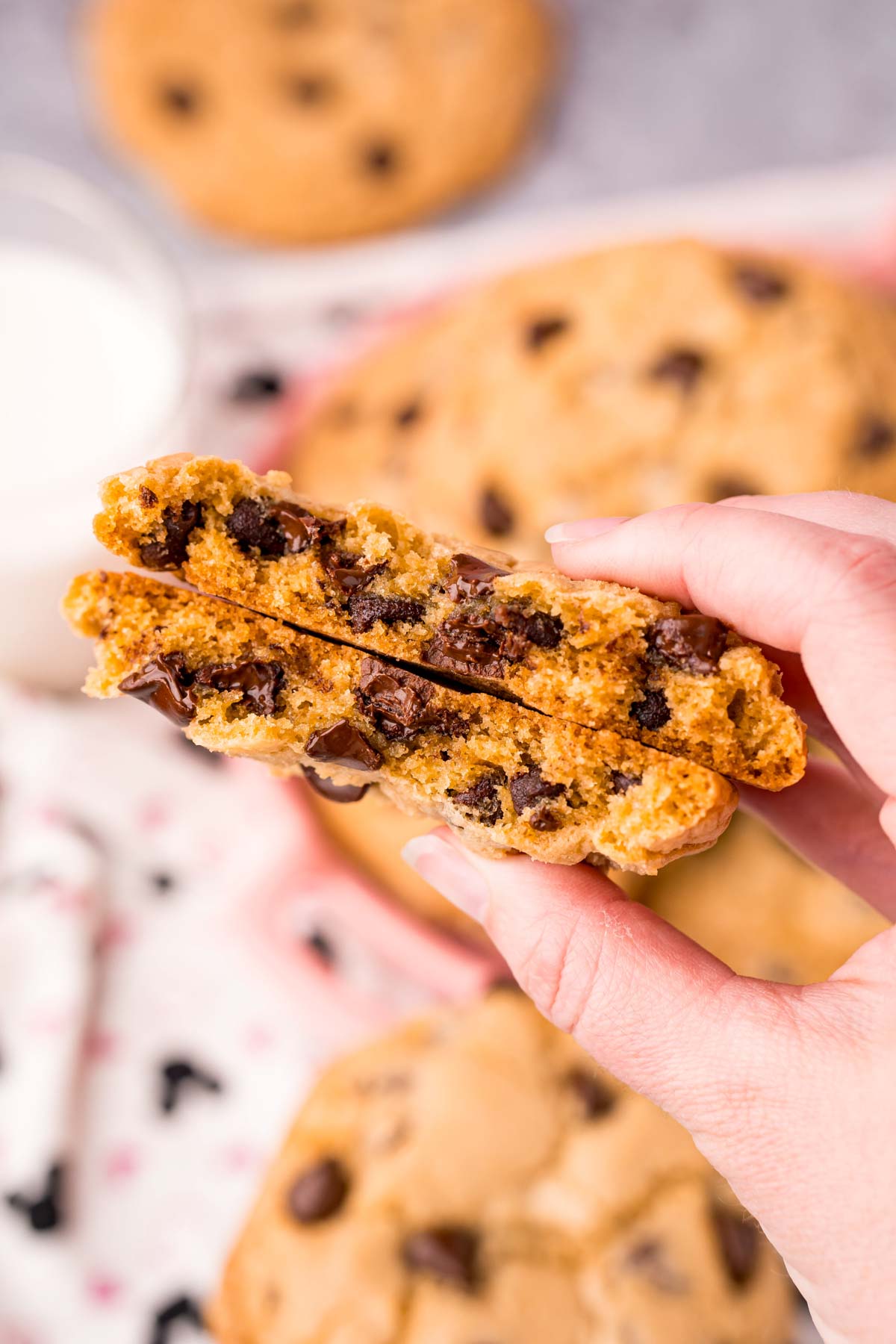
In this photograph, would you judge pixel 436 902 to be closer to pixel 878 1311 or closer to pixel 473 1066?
pixel 473 1066

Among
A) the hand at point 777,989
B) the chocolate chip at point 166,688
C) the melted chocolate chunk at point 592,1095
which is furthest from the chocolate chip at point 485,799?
the melted chocolate chunk at point 592,1095

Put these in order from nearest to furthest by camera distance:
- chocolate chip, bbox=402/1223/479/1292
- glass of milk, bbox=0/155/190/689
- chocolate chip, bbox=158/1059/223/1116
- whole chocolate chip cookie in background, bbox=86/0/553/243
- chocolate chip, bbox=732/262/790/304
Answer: chocolate chip, bbox=402/1223/479/1292
chocolate chip, bbox=732/262/790/304
glass of milk, bbox=0/155/190/689
chocolate chip, bbox=158/1059/223/1116
whole chocolate chip cookie in background, bbox=86/0/553/243

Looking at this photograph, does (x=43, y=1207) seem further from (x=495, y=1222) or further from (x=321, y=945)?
(x=495, y=1222)

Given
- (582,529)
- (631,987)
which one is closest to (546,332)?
(582,529)

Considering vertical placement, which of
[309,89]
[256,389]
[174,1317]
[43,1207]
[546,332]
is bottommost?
[174,1317]

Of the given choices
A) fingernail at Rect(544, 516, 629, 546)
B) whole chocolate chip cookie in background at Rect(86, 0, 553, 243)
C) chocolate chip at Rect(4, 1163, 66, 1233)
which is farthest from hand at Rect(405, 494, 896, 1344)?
whole chocolate chip cookie in background at Rect(86, 0, 553, 243)

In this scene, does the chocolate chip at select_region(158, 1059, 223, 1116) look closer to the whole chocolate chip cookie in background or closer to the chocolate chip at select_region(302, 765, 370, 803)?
the chocolate chip at select_region(302, 765, 370, 803)
